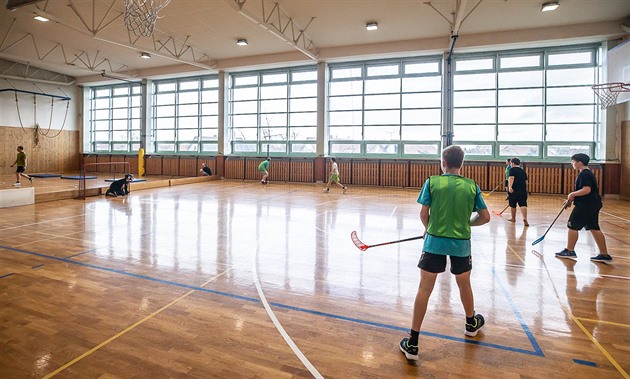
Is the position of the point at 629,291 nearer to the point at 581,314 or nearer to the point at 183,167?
the point at 581,314

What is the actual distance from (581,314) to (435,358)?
191cm

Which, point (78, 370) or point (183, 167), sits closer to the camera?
point (78, 370)

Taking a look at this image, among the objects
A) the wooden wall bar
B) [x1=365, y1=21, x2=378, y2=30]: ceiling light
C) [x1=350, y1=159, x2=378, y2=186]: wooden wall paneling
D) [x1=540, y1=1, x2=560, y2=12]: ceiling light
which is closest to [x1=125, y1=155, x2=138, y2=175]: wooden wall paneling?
the wooden wall bar

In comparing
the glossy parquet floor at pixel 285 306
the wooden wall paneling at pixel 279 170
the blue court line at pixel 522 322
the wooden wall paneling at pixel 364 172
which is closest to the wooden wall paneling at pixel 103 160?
the wooden wall paneling at pixel 279 170

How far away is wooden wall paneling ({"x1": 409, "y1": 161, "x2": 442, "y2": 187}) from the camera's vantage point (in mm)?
17000

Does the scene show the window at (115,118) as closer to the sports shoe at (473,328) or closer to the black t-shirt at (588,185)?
the black t-shirt at (588,185)

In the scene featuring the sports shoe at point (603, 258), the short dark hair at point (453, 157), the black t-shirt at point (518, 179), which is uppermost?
the short dark hair at point (453, 157)

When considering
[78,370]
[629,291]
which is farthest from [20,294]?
[629,291]

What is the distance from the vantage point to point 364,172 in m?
18.3

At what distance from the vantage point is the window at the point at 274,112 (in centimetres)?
1955

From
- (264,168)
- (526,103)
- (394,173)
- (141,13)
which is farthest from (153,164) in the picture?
(526,103)

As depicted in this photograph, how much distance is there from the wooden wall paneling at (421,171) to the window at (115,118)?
1774cm

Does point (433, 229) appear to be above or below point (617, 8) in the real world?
below

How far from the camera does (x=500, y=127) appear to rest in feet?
53.5
